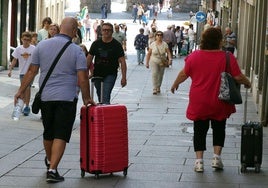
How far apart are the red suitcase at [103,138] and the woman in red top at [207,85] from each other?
102 cm

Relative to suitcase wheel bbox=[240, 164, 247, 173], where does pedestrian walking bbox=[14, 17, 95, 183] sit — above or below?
above

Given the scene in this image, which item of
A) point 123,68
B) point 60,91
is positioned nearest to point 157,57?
point 123,68

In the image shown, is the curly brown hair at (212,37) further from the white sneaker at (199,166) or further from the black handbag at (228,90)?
the white sneaker at (199,166)

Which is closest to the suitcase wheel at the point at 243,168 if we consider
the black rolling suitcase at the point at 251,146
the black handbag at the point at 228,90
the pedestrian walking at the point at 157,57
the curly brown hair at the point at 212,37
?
the black rolling suitcase at the point at 251,146

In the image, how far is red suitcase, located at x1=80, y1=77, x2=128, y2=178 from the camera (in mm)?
10586

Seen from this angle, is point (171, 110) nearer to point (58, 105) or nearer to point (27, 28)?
point (58, 105)

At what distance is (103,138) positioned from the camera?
34.9ft

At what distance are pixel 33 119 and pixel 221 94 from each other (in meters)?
6.71

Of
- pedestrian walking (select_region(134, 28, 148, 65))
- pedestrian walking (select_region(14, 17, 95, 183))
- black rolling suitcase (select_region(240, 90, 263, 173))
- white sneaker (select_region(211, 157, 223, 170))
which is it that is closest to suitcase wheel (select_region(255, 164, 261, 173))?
black rolling suitcase (select_region(240, 90, 263, 173))

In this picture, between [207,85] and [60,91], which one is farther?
[207,85]

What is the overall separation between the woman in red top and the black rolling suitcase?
0.91 ft

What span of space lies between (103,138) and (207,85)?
150 cm

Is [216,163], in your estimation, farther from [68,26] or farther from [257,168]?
[68,26]

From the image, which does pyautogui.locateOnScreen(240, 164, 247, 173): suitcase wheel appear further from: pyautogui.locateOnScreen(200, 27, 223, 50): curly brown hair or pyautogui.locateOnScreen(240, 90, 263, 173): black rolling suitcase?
pyautogui.locateOnScreen(200, 27, 223, 50): curly brown hair
